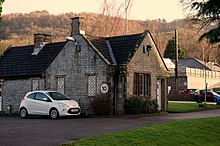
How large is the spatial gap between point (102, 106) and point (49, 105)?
331 centimetres

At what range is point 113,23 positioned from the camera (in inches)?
1939

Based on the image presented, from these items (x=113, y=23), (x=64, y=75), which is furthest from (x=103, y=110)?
(x=113, y=23)

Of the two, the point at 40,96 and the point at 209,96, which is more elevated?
the point at 40,96

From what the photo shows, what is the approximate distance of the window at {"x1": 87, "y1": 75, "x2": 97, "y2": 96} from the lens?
26219 mm

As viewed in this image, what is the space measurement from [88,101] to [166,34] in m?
60.0

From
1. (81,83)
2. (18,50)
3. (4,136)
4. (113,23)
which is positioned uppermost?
(113,23)

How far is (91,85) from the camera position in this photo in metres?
26.5

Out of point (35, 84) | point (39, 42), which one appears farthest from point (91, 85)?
point (39, 42)

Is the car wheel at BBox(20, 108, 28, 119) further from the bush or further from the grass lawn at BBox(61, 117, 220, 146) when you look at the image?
the grass lawn at BBox(61, 117, 220, 146)

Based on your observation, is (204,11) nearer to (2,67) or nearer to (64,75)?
(64,75)

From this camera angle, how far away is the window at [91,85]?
1032 inches

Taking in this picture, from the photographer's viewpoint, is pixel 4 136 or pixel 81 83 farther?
pixel 81 83

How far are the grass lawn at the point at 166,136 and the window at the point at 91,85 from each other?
30.3 ft

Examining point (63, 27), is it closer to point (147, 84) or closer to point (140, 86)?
point (147, 84)
